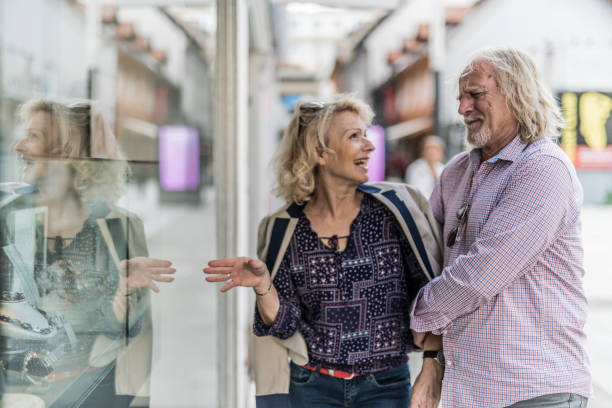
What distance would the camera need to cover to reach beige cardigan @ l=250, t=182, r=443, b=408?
186 centimetres

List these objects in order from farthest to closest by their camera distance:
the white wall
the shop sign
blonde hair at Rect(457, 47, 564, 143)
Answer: the white wall → the shop sign → blonde hair at Rect(457, 47, 564, 143)

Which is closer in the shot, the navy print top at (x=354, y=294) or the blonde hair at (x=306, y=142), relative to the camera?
the navy print top at (x=354, y=294)

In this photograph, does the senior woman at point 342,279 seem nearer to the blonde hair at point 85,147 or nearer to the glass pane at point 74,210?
the glass pane at point 74,210

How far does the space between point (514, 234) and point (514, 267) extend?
9 centimetres

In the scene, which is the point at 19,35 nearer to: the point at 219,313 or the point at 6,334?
the point at 6,334

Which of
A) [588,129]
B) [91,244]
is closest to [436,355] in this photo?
[91,244]

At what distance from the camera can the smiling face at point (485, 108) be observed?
1.64 meters

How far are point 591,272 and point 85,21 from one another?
25.9 ft

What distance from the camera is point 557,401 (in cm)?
153

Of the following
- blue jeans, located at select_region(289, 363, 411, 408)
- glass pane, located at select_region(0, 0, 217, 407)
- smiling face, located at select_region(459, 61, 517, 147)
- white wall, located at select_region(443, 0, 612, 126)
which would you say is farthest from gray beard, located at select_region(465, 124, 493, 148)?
white wall, located at select_region(443, 0, 612, 126)

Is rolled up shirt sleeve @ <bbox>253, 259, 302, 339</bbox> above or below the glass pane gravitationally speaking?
below

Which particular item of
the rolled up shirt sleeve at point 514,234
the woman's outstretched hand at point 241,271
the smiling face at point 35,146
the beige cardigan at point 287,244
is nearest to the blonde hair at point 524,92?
the rolled up shirt sleeve at point 514,234

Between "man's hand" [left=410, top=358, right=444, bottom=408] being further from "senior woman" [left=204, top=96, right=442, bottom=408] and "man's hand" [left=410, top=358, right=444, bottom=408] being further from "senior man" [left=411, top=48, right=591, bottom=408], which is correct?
"senior man" [left=411, top=48, right=591, bottom=408]

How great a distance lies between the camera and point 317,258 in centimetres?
191
